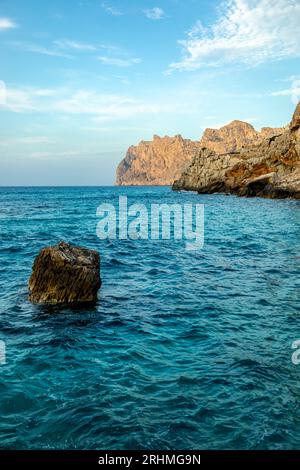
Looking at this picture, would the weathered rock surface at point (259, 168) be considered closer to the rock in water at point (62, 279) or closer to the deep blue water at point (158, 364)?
the deep blue water at point (158, 364)

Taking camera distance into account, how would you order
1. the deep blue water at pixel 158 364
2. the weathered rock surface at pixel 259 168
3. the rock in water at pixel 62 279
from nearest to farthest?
the deep blue water at pixel 158 364 < the rock in water at pixel 62 279 < the weathered rock surface at pixel 259 168

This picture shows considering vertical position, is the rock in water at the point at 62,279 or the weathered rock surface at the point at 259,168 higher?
the weathered rock surface at the point at 259,168

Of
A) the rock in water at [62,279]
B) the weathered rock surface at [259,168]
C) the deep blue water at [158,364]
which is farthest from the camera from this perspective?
the weathered rock surface at [259,168]

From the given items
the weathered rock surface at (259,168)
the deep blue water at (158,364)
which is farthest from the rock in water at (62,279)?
the weathered rock surface at (259,168)

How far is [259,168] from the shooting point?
269 ft

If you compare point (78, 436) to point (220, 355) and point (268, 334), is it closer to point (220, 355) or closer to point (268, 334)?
point (220, 355)

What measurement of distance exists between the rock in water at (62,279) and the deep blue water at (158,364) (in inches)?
24.8

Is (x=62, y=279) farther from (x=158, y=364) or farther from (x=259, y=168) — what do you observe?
(x=259, y=168)

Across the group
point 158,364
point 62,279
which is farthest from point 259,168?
point 158,364

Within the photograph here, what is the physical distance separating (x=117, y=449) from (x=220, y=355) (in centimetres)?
407

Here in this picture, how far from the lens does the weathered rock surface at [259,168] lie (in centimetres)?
7088

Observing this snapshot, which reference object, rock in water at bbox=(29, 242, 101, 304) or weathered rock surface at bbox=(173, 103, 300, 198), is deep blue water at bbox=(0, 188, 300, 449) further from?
weathered rock surface at bbox=(173, 103, 300, 198)

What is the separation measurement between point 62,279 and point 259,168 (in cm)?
7395
